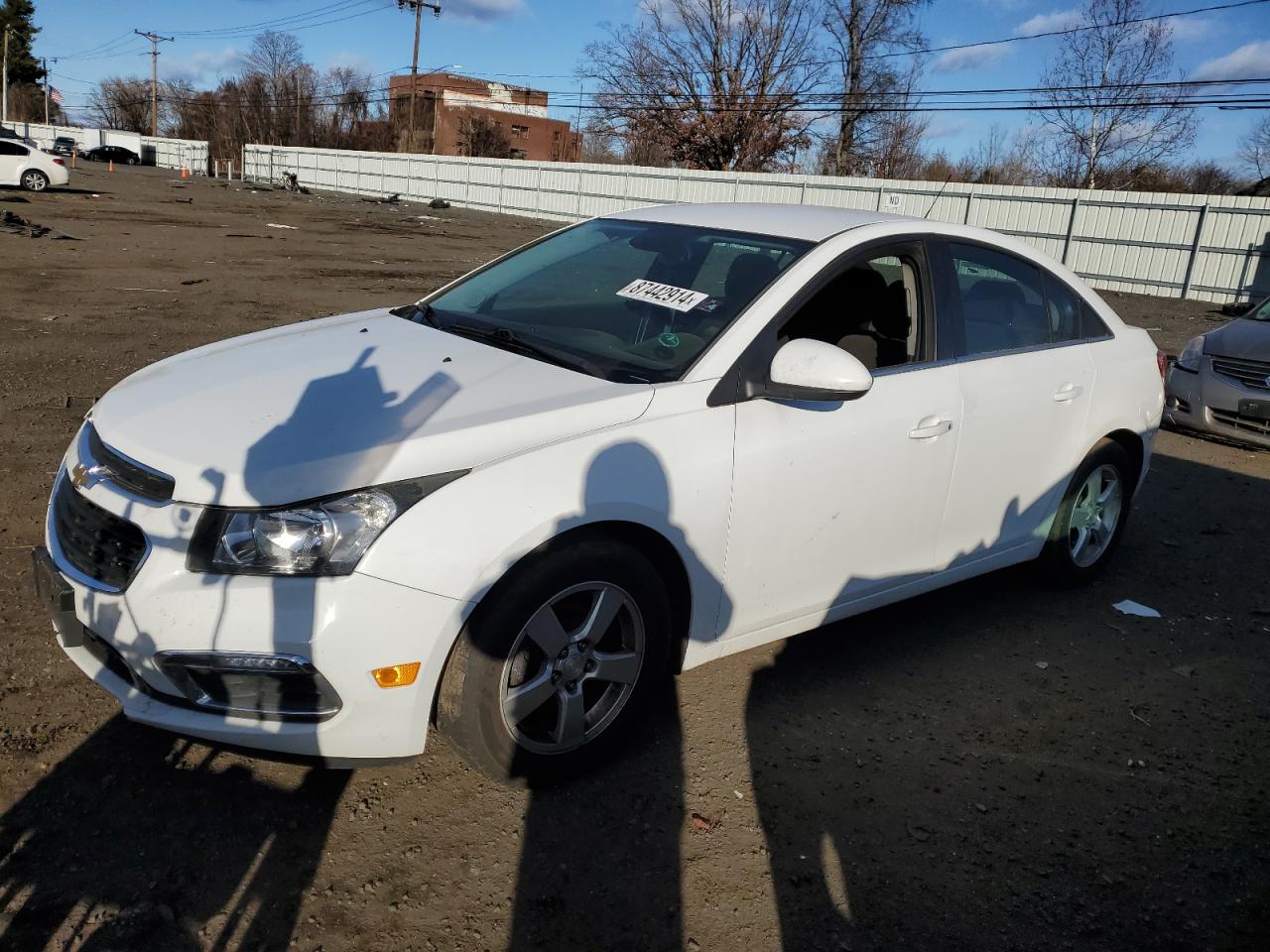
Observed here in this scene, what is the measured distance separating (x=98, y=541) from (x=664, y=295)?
2027mm

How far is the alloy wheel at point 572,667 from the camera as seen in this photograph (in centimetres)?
279

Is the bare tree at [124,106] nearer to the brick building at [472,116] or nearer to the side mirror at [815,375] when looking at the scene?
the brick building at [472,116]

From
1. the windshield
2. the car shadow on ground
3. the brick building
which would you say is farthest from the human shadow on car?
the brick building

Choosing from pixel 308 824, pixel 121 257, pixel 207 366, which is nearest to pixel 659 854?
pixel 308 824

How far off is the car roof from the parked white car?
32629 millimetres

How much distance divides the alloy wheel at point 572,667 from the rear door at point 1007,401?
1.58m

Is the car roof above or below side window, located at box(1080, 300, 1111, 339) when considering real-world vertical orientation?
above

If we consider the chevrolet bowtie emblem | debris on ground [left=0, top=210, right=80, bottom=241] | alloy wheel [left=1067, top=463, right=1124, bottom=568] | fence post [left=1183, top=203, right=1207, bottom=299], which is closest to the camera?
the chevrolet bowtie emblem

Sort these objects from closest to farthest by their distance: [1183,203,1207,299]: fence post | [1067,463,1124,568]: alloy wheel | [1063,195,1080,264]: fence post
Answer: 1. [1067,463,1124,568]: alloy wheel
2. [1183,203,1207,299]: fence post
3. [1063,195,1080,264]: fence post

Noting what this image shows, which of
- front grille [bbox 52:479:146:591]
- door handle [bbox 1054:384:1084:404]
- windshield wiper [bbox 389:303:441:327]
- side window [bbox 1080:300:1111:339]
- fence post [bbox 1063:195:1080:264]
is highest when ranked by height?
fence post [bbox 1063:195:1080:264]

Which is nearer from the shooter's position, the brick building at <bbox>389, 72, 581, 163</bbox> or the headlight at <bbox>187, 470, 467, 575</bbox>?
the headlight at <bbox>187, 470, 467, 575</bbox>

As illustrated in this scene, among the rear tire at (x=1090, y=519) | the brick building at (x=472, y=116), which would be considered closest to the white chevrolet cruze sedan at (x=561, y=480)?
the rear tire at (x=1090, y=519)

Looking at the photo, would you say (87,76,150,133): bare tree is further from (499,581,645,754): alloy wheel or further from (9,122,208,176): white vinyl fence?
(499,581,645,754): alloy wheel

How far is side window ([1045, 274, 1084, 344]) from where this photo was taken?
14.7ft
